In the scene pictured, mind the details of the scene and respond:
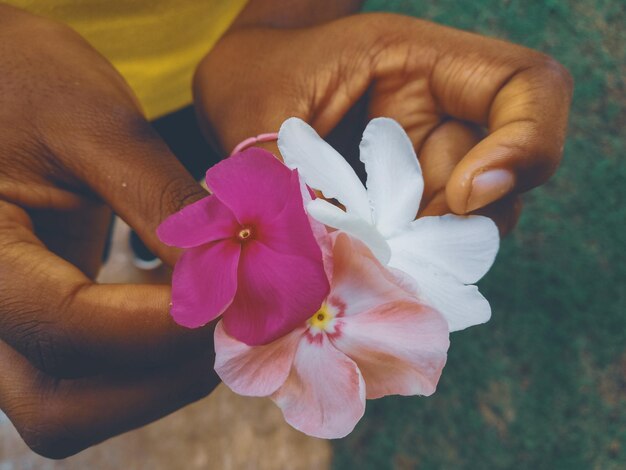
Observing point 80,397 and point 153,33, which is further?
point 153,33

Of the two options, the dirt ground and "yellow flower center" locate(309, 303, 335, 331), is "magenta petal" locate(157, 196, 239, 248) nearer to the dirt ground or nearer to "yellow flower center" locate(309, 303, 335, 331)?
"yellow flower center" locate(309, 303, 335, 331)

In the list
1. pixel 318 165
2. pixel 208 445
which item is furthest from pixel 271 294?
pixel 208 445

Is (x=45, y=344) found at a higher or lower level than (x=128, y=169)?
lower

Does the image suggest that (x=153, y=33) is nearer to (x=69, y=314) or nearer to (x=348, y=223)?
(x=69, y=314)

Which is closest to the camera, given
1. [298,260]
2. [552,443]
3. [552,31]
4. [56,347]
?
[298,260]

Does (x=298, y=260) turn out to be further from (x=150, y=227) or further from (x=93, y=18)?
(x=93, y=18)

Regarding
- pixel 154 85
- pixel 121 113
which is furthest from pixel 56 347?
pixel 154 85

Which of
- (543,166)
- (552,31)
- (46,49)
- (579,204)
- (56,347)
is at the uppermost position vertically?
(46,49)

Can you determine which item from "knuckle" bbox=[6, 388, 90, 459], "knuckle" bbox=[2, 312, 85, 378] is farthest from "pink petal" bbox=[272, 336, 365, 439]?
"knuckle" bbox=[6, 388, 90, 459]
